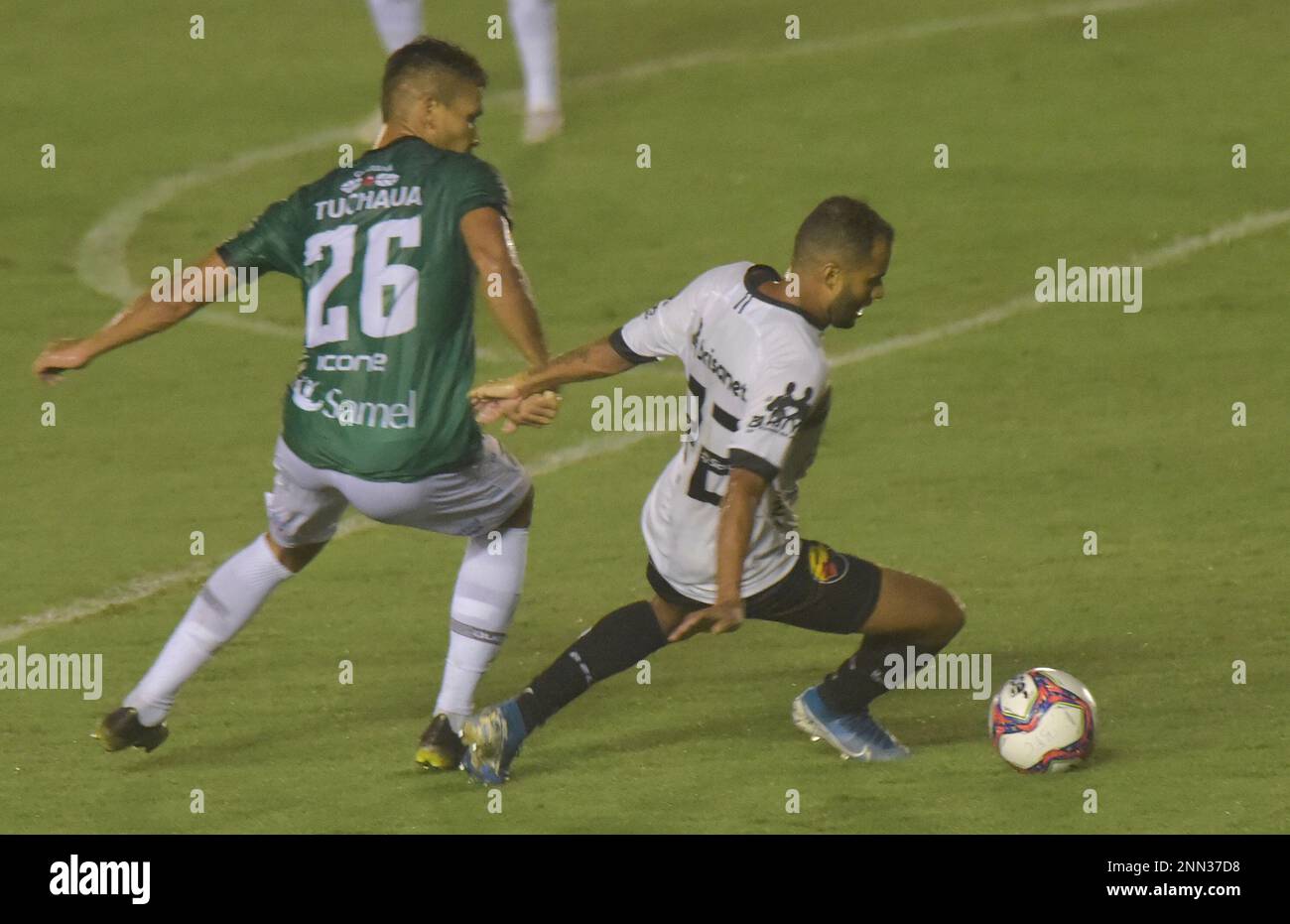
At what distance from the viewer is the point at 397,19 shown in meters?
13.9

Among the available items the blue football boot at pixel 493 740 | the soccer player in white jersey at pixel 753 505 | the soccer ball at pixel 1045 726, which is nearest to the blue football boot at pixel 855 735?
the soccer player in white jersey at pixel 753 505

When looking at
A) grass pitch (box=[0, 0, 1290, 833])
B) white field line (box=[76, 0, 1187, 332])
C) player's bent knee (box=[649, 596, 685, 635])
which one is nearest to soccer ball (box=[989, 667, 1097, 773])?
grass pitch (box=[0, 0, 1290, 833])

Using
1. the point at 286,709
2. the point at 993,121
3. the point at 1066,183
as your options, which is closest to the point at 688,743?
the point at 286,709

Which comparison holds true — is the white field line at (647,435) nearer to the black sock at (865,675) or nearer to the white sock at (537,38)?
the black sock at (865,675)

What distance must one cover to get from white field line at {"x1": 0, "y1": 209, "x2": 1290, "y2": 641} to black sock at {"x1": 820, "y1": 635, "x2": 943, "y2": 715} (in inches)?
117

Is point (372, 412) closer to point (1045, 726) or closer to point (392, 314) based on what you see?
point (392, 314)

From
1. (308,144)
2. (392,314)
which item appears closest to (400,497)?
(392,314)

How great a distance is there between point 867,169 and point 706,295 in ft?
27.0

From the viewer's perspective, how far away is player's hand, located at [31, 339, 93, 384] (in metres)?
6.32

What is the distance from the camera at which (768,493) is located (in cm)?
618

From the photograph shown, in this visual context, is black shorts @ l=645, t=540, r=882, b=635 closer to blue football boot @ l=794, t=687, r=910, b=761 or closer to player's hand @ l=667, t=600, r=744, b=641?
blue football boot @ l=794, t=687, r=910, b=761

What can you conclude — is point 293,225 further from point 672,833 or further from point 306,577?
point 306,577

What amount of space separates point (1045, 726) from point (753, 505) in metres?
1.16

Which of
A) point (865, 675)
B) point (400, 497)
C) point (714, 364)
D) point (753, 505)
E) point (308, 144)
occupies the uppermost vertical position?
point (308, 144)
